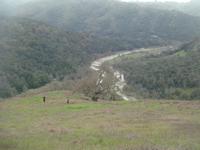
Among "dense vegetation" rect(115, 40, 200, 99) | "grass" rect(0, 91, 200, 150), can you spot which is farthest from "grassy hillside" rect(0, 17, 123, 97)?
"grass" rect(0, 91, 200, 150)

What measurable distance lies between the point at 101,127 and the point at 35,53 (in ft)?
325

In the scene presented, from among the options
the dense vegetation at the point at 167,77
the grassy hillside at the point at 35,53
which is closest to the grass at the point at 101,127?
the dense vegetation at the point at 167,77

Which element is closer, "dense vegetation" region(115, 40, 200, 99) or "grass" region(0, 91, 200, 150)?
"grass" region(0, 91, 200, 150)

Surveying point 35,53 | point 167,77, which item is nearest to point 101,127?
point 167,77

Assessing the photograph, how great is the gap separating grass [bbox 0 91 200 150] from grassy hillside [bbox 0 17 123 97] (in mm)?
51514

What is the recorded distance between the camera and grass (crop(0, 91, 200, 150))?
1914 centimetres

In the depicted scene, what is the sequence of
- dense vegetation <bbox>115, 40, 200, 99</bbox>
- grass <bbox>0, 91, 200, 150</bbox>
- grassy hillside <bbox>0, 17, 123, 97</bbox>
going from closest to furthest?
1. grass <bbox>0, 91, 200, 150</bbox>
2. dense vegetation <bbox>115, 40, 200, 99</bbox>
3. grassy hillside <bbox>0, 17, 123, 97</bbox>

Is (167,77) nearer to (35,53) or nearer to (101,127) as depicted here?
(35,53)

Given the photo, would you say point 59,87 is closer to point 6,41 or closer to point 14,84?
point 14,84

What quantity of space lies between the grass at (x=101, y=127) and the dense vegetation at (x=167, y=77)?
46.3 meters

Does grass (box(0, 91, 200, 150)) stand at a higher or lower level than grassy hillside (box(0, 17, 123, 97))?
lower

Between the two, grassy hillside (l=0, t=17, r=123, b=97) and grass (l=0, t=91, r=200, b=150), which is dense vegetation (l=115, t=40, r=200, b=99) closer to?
grassy hillside (l=0, t=17, r=123, b=97)

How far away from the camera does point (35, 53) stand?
122062 millimetres

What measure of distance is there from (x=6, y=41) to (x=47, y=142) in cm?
10385
